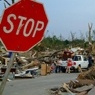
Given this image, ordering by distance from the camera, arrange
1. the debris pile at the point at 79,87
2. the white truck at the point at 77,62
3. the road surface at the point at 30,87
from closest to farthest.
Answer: the debris pile at the point at 79,87, the road surface at the point at 30,87, the white truck at the point at 77,62

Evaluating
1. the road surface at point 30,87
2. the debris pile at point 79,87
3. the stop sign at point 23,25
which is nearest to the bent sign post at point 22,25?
the stop sign at point 23,25

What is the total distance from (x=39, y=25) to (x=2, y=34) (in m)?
0.43

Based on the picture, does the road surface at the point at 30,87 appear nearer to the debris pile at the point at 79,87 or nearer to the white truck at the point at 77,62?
the debris pile at the point at 79,87

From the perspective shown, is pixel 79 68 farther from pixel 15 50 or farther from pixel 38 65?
pixel 15 50

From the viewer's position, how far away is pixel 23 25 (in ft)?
12.9

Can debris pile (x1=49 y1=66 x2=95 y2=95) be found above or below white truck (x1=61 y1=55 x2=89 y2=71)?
below

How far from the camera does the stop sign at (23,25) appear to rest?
384 centimetres

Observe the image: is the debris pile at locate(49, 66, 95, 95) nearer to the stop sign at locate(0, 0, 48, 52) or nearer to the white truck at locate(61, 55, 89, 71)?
the stop sign at locate(0, 0, 48, 52)

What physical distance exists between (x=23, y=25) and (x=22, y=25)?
0.01 m

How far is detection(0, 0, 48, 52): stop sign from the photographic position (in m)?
3.84

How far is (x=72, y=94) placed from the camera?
14.5 meters

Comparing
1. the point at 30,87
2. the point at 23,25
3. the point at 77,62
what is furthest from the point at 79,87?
the point at 77,62

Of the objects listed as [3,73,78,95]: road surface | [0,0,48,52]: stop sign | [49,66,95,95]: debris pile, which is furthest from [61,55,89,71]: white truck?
[0,0,48,52]: stop sign

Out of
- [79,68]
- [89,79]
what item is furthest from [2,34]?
[79,68]
